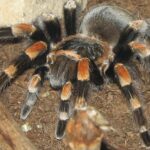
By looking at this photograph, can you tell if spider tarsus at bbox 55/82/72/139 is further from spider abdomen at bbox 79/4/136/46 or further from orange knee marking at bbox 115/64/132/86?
spider abdomen at bbox 79/4/136/46

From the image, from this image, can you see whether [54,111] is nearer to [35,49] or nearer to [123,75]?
[35,49]

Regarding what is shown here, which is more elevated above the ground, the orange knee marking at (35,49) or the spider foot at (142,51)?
the orange knee marking at (35,49)

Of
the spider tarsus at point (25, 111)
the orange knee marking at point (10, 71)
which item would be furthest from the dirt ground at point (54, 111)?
the orange knee marking at point (10, 71)

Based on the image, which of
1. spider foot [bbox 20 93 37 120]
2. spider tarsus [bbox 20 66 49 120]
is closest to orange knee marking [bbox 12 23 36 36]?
spider tarsus [bbox 20 66 49 120]

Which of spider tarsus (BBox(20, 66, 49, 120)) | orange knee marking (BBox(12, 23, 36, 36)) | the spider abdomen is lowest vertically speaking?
spider tarsus (BBox(20, 66, 49, 120))

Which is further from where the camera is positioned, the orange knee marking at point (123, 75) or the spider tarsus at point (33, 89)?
the spider tarsus at point (33, 89)

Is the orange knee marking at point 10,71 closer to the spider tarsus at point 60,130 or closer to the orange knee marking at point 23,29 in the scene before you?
the orange knee marking at point 23,29
